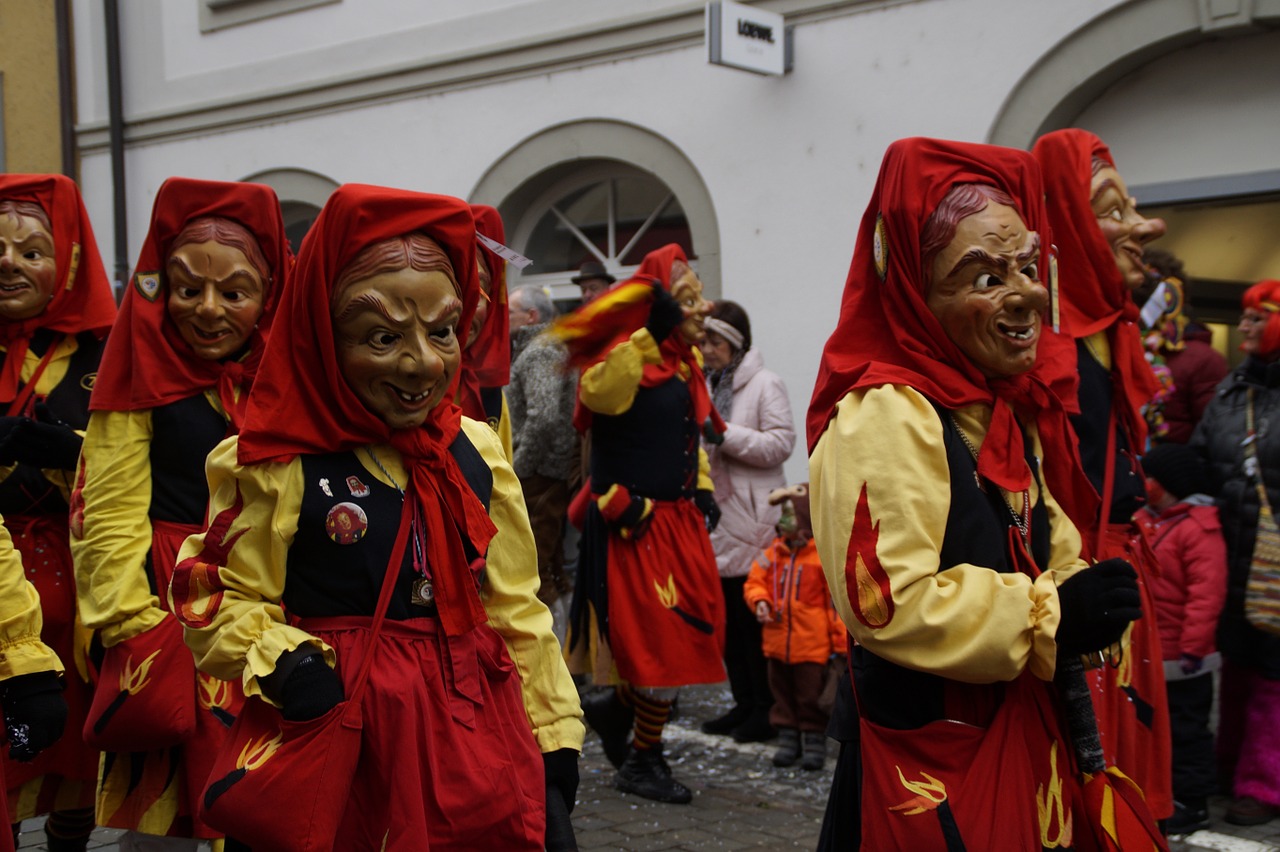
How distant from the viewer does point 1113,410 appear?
4.01 m

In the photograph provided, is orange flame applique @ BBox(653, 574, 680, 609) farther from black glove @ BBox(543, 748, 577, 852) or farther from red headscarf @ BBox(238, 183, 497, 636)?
red headscarf @ BBox(238, 183, 497, 636)

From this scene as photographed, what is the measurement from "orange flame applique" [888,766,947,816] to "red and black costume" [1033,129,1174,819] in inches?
44.6

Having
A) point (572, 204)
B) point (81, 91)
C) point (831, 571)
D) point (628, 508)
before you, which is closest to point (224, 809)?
point (831, 571)

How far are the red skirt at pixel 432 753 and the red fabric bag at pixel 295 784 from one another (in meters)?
0.03

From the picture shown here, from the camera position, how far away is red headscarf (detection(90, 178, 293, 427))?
160 inches

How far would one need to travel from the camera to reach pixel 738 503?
298 inches

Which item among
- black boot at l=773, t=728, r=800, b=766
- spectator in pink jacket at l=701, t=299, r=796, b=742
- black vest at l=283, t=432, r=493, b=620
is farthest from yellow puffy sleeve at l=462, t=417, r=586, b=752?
spectator in pink jacket at l=701, t=299, r=796, b=742

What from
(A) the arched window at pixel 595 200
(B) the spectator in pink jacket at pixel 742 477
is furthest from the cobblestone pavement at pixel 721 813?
(A) the arched window at pixel 595 200

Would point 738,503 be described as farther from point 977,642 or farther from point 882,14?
point 977,642

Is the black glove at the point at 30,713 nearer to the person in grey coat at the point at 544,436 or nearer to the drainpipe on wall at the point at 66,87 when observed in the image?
the person in grey coat at the point at 544,436

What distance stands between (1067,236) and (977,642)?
2.01 meters

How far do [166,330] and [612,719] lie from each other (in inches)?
120

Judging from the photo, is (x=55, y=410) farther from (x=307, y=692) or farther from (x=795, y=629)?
(x=795, y=629)

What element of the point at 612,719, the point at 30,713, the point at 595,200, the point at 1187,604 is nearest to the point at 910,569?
the point at 30,713
